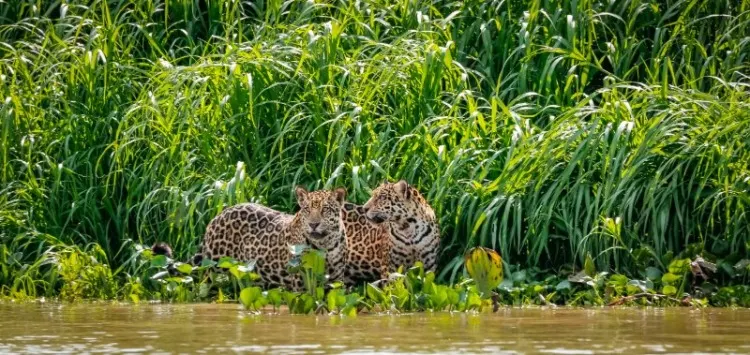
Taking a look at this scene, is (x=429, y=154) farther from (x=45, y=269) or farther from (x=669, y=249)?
(x=45, y=269)

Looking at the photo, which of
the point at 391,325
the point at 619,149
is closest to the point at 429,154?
the point at 619,149

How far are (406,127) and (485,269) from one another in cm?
188

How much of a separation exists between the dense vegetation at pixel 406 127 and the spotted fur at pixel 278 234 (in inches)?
15.4

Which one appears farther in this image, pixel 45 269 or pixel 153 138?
pixel 153 138

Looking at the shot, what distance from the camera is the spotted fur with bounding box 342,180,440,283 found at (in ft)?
25.8

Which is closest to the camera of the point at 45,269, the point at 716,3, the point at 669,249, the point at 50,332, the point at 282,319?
the point at 50,332

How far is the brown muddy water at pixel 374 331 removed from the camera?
5.36 meters

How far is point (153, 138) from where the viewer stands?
906cm

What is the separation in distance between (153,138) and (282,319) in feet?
9.05

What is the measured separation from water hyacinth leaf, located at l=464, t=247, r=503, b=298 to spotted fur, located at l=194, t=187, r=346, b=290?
84 centimetres

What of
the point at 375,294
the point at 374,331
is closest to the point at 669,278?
the point at 375,294

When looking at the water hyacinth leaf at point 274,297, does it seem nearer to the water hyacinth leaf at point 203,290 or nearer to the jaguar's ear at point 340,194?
the jaguar's ear at point 340,194

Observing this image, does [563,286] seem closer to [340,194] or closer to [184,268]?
[340,194]

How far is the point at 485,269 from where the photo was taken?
7078 mm
